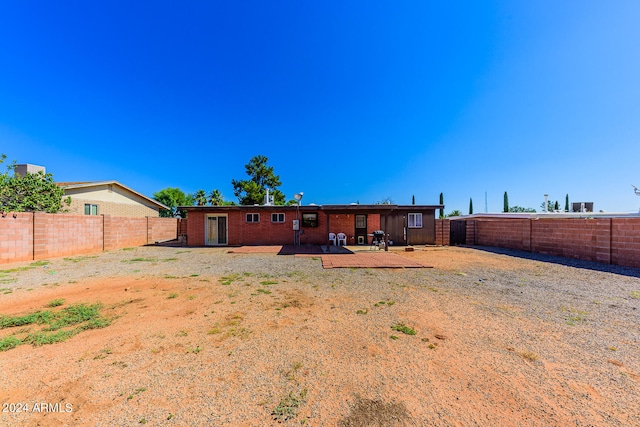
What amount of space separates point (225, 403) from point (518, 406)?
2555 millimetres

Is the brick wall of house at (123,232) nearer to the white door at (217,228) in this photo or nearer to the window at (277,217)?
the white door at (217,228)

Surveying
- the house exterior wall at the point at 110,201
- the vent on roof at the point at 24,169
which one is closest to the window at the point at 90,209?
the house exterior wall at the point at 110,201

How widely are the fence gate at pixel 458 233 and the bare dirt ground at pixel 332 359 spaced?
1103 centimetres

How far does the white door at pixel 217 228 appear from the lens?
53.9ft

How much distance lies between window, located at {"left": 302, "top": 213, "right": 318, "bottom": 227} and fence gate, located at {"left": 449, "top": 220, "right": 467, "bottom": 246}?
9.21m

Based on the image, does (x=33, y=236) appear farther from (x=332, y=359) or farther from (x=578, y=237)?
(x=578, y=237)

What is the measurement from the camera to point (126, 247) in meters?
15.2

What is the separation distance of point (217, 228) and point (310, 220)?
6.35 m

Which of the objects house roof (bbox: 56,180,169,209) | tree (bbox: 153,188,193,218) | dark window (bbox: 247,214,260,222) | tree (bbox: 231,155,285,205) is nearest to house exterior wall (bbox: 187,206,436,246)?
dark window (bbox: 247,214,260,222)

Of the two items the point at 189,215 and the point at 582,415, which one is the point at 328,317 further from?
the point at 189,215

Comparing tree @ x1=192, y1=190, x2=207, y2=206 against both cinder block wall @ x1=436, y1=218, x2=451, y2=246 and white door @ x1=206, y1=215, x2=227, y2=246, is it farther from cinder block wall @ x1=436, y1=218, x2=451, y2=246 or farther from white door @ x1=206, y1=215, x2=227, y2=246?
cinder block wall @ x1=436, y1=218, x2=451, y2=246

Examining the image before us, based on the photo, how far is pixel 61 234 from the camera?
1155 cm

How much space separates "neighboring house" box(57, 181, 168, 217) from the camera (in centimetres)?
1644

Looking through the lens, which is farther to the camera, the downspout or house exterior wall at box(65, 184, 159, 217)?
house exterior wall at box(65, 184, 159, 217)
